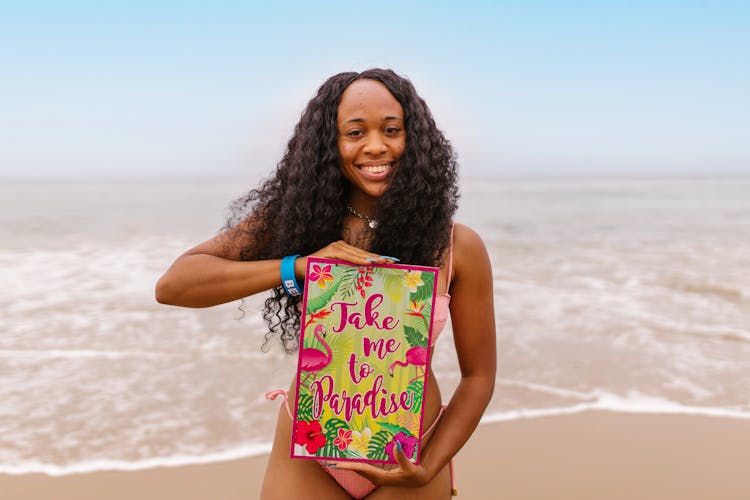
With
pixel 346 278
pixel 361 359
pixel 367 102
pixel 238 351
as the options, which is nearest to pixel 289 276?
pixel 346 278

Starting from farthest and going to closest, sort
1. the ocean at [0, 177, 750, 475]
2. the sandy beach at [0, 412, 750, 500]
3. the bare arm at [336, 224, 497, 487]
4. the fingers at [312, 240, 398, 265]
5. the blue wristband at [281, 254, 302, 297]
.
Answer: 1. the ocean at [0, 177, 750, 475]
2. the sandy beach at [0, 412, 750, 500]
3. the bare arm at [336, 224, 497, 487]
4. the blue wristband at [281, 254, 302, 297]
5. the fingers at [312, 240, 398, 265]

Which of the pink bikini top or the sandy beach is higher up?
the pink bikini top

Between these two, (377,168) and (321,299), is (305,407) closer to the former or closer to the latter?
(321,299)

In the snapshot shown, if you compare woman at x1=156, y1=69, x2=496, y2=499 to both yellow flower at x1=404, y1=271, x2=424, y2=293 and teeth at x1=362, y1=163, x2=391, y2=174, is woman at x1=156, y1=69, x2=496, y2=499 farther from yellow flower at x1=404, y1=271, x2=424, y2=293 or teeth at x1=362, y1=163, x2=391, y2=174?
yellow flower at x1=404, y1=271, x2=424, y2=293

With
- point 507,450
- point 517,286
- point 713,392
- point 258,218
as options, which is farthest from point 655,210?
point 258,218

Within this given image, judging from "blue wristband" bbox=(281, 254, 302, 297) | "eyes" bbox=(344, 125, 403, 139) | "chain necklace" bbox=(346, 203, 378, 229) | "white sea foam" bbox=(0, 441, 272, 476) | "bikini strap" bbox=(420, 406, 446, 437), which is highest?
"eyes" bbox=(344, 125, 403, 139)

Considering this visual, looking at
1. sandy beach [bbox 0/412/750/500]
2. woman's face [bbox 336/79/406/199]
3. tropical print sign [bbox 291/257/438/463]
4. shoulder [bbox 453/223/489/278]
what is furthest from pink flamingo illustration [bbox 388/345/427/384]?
sandy beach [bbox 0/412/750/500]

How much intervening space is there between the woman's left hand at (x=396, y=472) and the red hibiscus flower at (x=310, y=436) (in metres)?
0.06

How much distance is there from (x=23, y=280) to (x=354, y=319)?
9.22 metres

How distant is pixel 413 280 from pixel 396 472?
0.50m

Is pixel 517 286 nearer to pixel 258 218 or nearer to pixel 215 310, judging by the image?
pixel 215 310

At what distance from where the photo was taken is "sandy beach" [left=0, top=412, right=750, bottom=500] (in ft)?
13.1

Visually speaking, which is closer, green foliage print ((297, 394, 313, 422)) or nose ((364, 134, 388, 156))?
green foliage print ((297, 394, 313, 422))

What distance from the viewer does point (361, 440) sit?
1760mm
